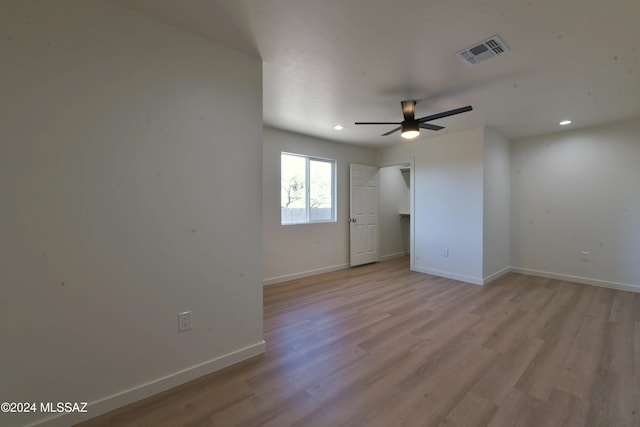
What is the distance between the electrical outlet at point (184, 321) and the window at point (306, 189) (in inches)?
100

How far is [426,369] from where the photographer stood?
6.59 ft

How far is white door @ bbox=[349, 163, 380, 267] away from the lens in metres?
5.28

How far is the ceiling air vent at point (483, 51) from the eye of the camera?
1.98 m

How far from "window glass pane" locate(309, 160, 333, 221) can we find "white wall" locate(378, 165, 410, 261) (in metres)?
1.41

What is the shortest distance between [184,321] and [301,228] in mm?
2822

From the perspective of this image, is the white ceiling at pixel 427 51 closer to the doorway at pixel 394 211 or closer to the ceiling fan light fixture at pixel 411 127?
the ceiling fan light fixture at pixel 411 127

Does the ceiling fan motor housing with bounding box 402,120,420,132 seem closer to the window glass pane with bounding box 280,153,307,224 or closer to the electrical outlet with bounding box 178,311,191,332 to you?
the window glass pane with bounding box 280,153,307,224

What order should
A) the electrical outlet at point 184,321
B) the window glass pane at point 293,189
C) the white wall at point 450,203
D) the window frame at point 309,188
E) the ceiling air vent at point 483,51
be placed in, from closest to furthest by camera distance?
the electrical outlet at point 184,321, the ceiling air vent at point 483,51, the white wall at point 450,203, the window glass pane at point 293,189, the window frame at point 309,188

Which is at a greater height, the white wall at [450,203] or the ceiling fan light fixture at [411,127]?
the ceiling fan light fixture at [411,127]

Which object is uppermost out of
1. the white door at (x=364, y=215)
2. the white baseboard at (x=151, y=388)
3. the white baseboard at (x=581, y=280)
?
the white door at (x=364, y=215)

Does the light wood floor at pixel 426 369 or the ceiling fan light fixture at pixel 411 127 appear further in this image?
the ceiling fan light fixture at pixel 411 127

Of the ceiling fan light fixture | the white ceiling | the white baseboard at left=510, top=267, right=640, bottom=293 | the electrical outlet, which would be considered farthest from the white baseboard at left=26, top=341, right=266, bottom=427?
the white baseboard at left=510, top=267, right=640, bottom=293

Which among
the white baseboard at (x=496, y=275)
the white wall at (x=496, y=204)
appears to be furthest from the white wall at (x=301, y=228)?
the white baseboard at (x=496, y=275)

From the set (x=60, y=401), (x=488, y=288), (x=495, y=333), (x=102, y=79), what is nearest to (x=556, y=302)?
(x=488, y=288)
